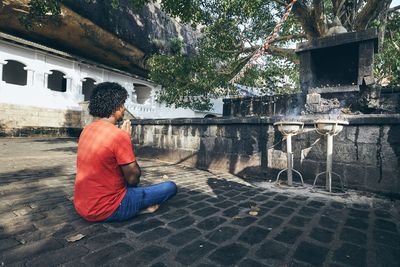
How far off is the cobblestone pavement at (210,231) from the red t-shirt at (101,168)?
240 mm

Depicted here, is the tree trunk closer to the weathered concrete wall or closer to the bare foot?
the weathered concrete wall

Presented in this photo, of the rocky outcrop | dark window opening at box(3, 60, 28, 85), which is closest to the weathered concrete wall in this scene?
the rocky outcrop

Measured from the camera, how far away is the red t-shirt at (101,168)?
266cm

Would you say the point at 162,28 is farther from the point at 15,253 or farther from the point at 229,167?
the point at 15,253

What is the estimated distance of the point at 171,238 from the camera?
2.55 meters

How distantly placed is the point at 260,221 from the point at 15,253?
8.08 ft

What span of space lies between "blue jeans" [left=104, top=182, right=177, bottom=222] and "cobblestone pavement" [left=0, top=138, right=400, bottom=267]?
10cm

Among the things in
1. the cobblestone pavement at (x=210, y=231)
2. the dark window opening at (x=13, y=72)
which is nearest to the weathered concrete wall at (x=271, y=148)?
the cobblestone pavement at (x=210, y=231)

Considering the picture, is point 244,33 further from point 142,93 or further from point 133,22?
point 142,93

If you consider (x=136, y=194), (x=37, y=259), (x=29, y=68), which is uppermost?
(x=29, y=68)

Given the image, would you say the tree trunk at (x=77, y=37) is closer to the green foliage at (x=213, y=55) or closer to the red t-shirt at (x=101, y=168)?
the green foliage at (x=213, y=55)

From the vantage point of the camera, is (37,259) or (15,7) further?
(15,7)

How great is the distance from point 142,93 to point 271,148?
66.0 feet

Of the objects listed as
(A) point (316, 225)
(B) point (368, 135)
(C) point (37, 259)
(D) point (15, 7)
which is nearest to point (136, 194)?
(C) point (37, 259)
